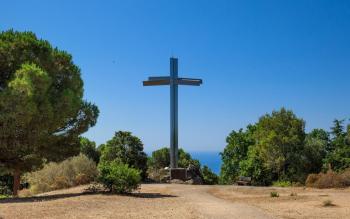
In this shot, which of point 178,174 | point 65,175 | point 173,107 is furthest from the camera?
point 173,107

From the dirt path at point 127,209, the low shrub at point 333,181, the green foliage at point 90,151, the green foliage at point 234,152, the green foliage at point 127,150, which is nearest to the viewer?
the dirt path at point 127,209

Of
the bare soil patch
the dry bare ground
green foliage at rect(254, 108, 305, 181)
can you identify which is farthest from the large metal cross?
the dry bare ground

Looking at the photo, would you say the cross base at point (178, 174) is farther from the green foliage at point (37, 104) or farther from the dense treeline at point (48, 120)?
the green foliage at point (37, 104)

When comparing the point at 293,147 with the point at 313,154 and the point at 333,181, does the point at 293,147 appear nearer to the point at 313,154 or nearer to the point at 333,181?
the point at 313,154

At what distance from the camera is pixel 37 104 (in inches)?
770

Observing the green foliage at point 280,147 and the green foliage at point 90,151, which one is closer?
the green foliage at point 280,147

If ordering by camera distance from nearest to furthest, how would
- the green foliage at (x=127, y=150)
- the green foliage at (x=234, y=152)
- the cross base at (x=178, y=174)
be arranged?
the cross base at (x=178, y=174) → the green foliage at (x=127, y=150) → the green foliage at (x=234, y=152)

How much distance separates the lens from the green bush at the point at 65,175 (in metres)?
28.3

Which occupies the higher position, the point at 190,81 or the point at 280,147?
the point at 190,81

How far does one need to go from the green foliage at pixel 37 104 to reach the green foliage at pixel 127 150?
712cm

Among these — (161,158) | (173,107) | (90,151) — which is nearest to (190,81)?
(173,107)

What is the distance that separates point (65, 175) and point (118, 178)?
10736 millimetres

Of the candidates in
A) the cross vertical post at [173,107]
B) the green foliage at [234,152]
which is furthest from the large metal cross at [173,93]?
the green foliage at [234,152]

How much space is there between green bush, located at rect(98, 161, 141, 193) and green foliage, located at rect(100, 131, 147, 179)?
35.6 ft
